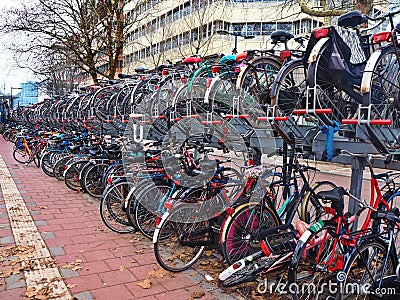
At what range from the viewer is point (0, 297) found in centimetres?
332

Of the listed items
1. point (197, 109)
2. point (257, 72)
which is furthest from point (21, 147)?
point (257, 72)

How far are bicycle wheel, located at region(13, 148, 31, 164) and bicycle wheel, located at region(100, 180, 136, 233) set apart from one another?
748 cm

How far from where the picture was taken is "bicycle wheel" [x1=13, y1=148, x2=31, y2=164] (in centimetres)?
1192

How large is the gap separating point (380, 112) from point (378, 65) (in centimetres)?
44

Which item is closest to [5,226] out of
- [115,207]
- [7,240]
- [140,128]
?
[7,240]

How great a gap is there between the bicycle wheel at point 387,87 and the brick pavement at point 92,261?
2.13m

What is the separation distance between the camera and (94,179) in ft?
24.2

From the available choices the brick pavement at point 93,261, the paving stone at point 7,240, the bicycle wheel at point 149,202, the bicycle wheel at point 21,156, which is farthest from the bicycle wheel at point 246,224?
the bicycle wheel at point 21,156

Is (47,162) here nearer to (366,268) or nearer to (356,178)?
(356,178)

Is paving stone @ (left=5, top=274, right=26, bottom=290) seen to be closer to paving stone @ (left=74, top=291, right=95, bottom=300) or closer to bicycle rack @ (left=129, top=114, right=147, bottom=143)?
paving stone @ (left=74, top=291, right=95, bottom=300)

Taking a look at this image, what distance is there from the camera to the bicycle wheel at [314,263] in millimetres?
2887

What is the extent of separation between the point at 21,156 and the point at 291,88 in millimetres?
11272

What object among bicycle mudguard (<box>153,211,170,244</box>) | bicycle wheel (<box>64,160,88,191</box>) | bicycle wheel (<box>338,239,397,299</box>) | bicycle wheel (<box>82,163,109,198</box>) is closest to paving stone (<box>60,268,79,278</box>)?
bicycle mudguard (<box>153,211,170,244</box>)

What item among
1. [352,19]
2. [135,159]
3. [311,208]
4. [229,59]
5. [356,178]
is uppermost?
[352,19]
